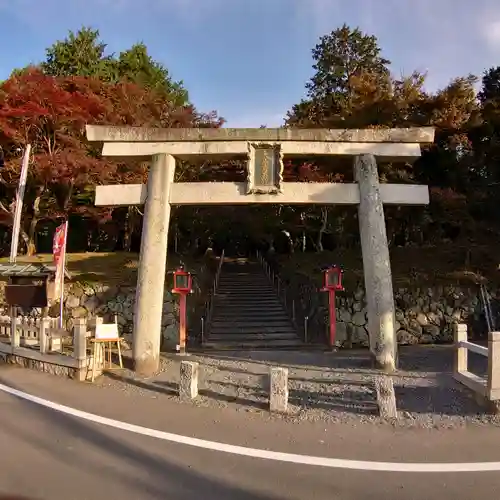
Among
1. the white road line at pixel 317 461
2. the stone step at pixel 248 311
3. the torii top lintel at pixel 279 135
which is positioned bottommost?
the white road line at pixel 317 461

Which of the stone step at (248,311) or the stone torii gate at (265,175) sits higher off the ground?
the stone torii gate at (265,175)

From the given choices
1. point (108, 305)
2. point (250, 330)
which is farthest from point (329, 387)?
point (108, 305)

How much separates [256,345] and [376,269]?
16.1ft

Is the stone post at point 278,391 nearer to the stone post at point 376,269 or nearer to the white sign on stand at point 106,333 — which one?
the stone post at point 376,269

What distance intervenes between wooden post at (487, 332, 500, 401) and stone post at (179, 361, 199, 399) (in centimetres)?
416

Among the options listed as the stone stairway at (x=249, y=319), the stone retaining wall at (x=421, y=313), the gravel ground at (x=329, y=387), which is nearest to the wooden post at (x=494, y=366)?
the gravel ground at (x=329, y=387)

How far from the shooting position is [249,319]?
608 inches

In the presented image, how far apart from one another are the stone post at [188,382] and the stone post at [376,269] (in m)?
3.86

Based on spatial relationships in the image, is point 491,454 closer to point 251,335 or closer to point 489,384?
point 489,384

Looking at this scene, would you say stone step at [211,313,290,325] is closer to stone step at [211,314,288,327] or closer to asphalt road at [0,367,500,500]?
stone step at [211,314,288,327]

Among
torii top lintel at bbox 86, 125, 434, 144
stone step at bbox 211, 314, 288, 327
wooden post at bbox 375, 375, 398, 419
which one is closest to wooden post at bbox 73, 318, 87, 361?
torii top lintel at bbox 86, 125, 434, 144

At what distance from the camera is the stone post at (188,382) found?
7.05 meters

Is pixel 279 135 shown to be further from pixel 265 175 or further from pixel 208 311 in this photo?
pixel 208 311

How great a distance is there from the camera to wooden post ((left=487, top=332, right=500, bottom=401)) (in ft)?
20.4
